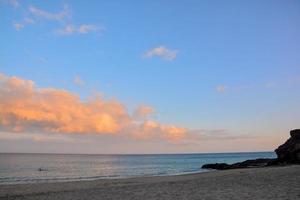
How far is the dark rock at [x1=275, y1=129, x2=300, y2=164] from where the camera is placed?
46062 millimetres

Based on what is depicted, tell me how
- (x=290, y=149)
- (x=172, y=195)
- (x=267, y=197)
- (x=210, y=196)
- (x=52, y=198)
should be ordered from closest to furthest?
(x=267, y=197), (x=210, y=196), (x=172, y=195), (x=52, y=198), (x=290, y=149)

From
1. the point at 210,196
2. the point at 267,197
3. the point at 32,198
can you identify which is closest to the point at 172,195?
the point at 210,196

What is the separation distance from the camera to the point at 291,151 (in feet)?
155

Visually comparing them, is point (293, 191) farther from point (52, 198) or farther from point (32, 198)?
point (32, 198)

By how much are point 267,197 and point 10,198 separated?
48.8 feet

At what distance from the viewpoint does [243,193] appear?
1734 cm


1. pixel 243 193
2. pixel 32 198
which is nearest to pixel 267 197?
pixel 243 193

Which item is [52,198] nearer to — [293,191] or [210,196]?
[210,196]

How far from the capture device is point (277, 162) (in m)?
48.5

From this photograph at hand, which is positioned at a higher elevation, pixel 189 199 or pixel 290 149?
pixel 290 149

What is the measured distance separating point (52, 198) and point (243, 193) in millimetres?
10683

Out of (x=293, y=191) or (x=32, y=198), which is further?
(x=32, y=198)

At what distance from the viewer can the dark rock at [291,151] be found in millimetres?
46062

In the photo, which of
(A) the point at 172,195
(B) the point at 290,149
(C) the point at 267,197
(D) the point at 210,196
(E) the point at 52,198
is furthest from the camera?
(B) the point at 290,149
